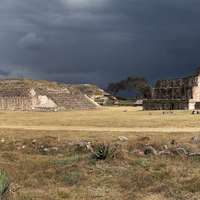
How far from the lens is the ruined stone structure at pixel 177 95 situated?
30125mm

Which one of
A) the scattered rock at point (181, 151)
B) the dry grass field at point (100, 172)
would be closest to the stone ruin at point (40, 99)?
the dry grass field at point (100, 172)

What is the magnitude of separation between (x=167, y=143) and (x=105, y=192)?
4.33 meters

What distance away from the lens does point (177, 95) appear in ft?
118

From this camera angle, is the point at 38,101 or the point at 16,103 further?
the point at 38,101

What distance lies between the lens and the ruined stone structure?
30.1 metres

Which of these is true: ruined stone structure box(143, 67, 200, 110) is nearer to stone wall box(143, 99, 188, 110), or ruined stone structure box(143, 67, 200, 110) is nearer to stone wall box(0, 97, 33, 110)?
stone wall box(143, 99, 188, 110)

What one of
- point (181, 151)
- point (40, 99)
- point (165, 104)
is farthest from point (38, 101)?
point (181, 151)

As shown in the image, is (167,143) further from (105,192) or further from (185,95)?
(185,95)

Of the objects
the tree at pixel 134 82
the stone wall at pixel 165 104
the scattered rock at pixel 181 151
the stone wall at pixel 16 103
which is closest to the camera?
the scattered rock at pixel 181 151

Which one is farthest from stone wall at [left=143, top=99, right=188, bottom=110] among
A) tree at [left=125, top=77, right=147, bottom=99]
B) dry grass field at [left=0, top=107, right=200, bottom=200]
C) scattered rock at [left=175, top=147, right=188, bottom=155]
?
tree at [left=125, top=77, right=147, bottom=99]

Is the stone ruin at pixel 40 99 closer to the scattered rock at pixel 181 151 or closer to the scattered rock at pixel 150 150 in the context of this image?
the scattered rock at pixel 150 150

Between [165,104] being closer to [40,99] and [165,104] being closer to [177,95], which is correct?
[177,95]

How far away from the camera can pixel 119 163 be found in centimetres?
787

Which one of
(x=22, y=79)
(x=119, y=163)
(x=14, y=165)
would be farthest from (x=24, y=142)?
(x=22, y=79)
